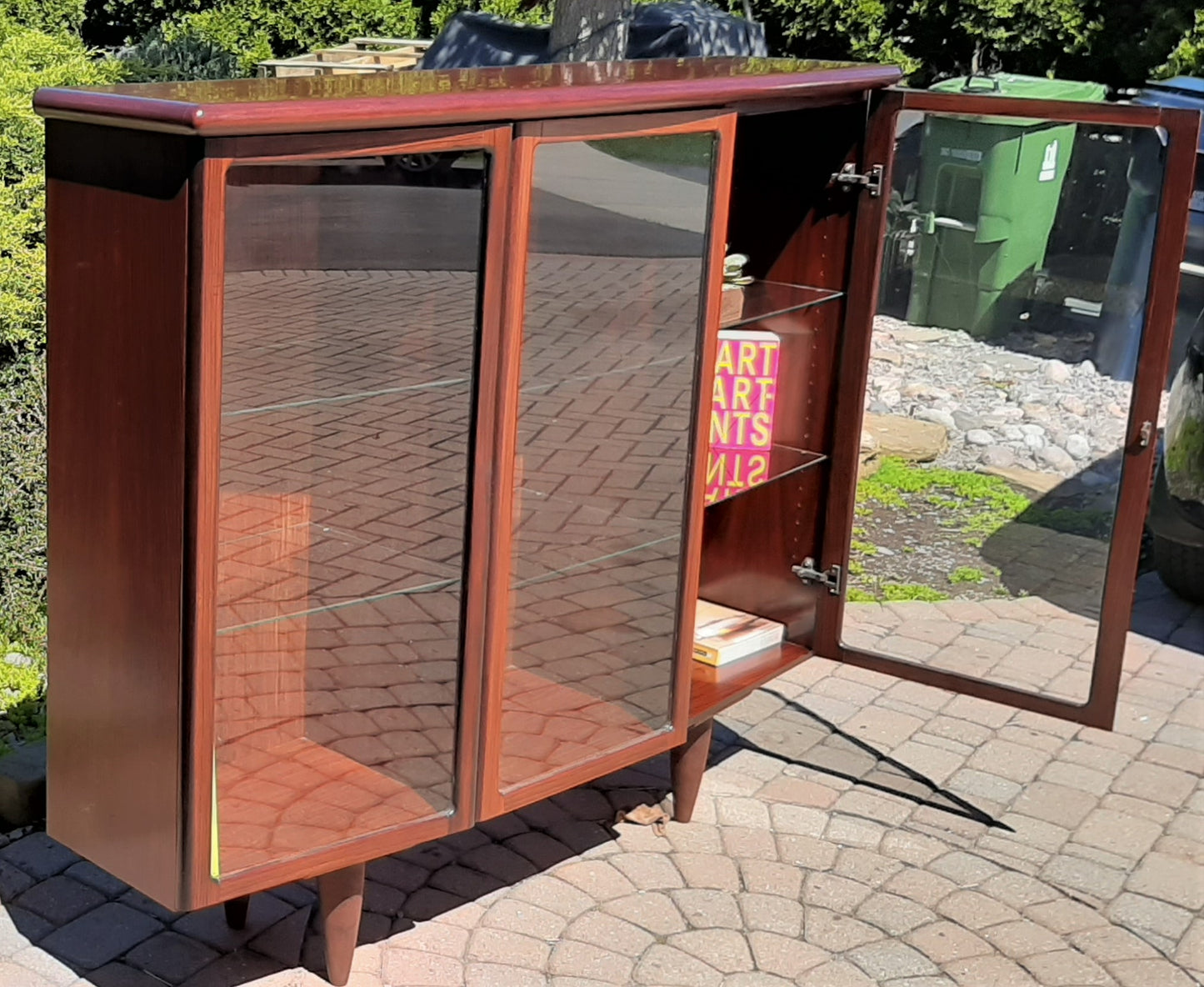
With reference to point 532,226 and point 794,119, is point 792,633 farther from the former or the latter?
point 532,226

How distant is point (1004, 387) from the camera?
14.2ft

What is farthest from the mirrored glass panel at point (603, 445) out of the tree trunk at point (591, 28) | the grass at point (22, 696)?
the tree trunk at point (591, 28)

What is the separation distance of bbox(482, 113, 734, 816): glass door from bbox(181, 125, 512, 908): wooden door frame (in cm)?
5

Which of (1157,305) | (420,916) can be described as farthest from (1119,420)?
(420,916)

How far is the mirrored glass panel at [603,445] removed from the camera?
318 cm

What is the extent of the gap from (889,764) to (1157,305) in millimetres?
1746

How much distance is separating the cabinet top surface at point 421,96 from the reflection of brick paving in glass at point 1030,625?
4.96 feet

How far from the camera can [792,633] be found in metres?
4.46

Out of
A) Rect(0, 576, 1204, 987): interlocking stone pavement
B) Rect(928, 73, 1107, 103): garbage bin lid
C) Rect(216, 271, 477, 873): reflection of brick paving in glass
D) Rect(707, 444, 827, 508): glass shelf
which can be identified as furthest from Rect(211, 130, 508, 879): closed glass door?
Rect(928, 73, 1107, 103): garbage bin lid

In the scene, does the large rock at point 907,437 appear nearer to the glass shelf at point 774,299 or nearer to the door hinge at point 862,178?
the glass shelf at point 774,299

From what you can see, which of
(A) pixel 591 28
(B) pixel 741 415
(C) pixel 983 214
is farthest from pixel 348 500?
(A) pixel 591 28

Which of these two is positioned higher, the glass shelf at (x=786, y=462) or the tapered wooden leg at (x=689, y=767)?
the glass shelf at (x=786, y=462)

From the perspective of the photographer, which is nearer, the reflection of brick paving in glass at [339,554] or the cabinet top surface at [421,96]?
the cabinet top surface at [421,96]

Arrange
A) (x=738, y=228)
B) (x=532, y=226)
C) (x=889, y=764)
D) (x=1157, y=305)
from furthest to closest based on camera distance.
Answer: (x=889, y=764) → (x=738, y=228) → (x=1157, y=305) → (x=532, y=226)
